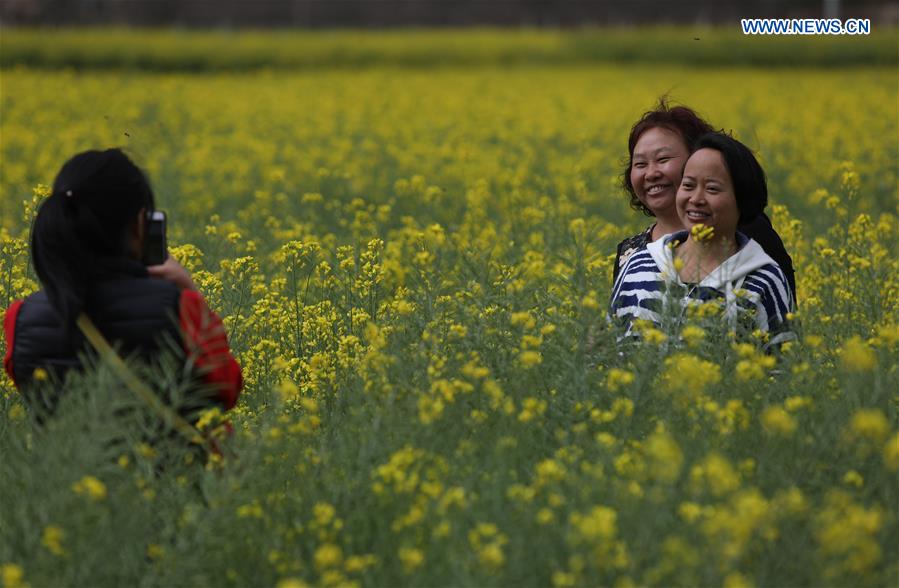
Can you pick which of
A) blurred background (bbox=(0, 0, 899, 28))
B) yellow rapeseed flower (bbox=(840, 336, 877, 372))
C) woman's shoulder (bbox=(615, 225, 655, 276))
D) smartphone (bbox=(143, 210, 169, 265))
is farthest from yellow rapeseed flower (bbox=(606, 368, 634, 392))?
blurred background (bbox=(0, 0, 899, 28))

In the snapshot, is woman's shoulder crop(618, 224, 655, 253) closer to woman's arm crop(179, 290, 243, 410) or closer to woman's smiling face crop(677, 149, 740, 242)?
woman's smiling face crop(677, 149, 740, 242)

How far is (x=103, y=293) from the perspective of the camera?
371 centimetres

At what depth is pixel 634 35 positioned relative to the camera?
1238 inches

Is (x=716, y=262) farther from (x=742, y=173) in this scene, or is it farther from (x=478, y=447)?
(x=478, y=447)

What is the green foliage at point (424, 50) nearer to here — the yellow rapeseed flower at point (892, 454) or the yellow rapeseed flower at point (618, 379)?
the yellow rapeseed flower at point (618, 379)

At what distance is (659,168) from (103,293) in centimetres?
254

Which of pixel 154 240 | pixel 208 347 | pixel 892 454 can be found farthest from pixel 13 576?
pixel 892 454

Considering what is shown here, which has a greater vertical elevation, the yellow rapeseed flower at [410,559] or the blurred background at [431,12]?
the blurred background at [431,12]

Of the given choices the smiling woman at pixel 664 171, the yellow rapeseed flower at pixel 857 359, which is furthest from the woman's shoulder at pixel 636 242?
the yellow rapeseed flower at pixel 857 359

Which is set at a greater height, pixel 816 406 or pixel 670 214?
pixel 670 214

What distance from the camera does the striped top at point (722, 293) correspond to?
4.62 metres

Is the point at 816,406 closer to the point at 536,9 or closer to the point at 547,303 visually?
the point at 547,303

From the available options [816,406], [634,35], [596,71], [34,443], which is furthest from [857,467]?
[634,35]

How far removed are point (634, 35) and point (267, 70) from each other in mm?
9318
